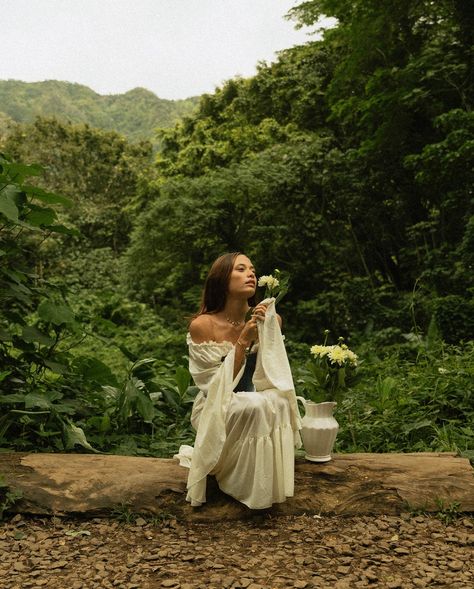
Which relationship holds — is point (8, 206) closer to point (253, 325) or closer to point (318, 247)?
point (253, 325)

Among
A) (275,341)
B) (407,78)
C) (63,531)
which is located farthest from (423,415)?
(407,78)

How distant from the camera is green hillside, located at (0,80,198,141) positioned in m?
34.8

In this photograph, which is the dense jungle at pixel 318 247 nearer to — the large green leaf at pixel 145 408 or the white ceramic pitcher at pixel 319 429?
the large green leaf at pixel 145 408

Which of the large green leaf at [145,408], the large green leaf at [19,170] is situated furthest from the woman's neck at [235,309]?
the large green leaf at [19,170]

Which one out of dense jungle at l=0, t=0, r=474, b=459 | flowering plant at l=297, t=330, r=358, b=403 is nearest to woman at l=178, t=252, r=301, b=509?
flowering plant at l=297, t=330, r=358, b=403

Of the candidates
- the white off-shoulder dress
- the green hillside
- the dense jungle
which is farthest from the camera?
the green hillside

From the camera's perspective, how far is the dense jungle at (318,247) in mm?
4008

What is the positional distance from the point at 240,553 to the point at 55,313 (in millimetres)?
1803

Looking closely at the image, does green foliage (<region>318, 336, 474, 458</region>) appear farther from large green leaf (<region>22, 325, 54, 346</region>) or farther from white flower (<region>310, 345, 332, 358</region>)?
large green leaf (<region>22, 325, 54, 346</region>)

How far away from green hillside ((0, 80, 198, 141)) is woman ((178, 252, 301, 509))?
31148mm

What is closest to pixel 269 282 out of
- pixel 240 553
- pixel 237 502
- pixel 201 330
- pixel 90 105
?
pixel 201 330

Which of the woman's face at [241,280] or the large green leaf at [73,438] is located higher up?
the woman's face at [241,280]

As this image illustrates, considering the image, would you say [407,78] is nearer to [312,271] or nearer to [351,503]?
[312,271]

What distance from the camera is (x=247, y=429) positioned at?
2.95 m
